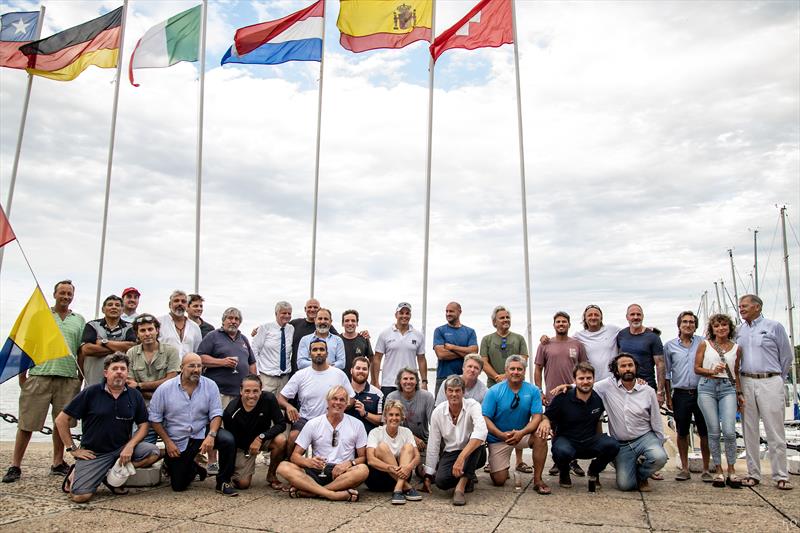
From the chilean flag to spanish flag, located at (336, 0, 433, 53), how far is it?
3.18 ft

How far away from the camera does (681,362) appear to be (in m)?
7.60

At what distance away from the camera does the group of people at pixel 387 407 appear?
6.57 m

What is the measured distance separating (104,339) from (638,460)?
246 inches

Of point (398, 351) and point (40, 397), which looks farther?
point (398, 351)

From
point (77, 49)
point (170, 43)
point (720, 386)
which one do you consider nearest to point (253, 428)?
point (720, 386)

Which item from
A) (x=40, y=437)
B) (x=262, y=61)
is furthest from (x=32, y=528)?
(x=40, y=437)

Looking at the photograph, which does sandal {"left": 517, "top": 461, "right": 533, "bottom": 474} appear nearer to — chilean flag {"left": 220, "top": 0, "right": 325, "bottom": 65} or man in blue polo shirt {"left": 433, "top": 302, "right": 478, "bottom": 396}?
man in blue polo shirt {"left": 433, "top": 302, "right": 478, "bottom": 396}

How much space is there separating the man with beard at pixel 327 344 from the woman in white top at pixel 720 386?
4.19 metres

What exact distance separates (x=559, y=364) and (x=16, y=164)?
11.2 m

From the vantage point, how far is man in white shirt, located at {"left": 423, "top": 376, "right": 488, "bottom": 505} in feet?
21.8

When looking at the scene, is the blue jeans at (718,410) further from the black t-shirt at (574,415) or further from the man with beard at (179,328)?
the man with beard at (179,328)

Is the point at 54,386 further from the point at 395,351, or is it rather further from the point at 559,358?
the point at 559,358

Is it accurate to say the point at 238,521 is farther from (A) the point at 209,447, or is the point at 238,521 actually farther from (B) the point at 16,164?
(B) the point at 16,164

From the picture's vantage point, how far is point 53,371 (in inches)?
290
